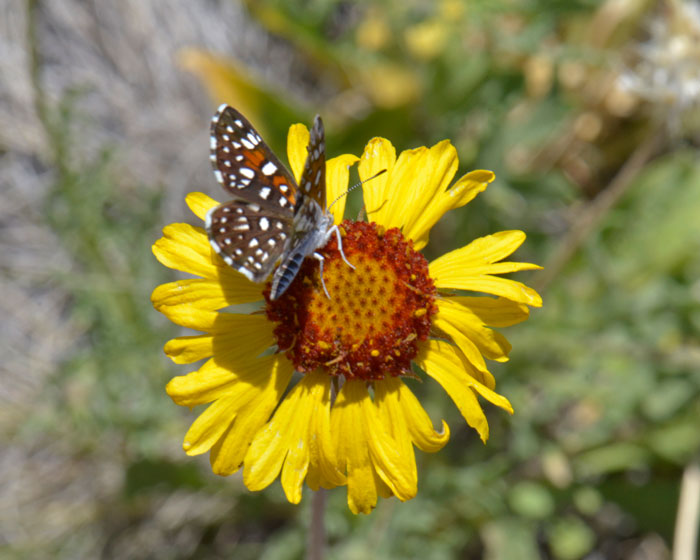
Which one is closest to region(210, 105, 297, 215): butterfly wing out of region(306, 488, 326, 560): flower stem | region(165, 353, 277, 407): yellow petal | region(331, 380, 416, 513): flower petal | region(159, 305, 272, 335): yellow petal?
region(159, 305, 272, 335): yellow petal

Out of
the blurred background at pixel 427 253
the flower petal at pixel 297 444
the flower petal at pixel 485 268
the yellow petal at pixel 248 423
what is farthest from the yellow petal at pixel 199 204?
the blurred background at pixel 427 253

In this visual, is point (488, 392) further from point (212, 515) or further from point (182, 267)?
point (212, 515)

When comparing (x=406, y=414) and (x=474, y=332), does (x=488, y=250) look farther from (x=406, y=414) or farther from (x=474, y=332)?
(x=406, y=414)

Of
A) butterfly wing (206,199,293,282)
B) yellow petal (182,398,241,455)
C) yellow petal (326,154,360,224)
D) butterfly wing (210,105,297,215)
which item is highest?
butterfly wing (210,105,297,215)

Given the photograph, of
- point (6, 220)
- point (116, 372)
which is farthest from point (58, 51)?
point (116, 372)

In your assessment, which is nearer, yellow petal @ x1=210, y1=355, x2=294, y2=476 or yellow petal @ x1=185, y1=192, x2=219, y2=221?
yellow petal @ x1=210, y1=355, x2=294, y2=476

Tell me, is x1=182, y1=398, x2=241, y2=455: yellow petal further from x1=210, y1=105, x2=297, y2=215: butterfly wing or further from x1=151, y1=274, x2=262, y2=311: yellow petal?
x1=210, y1=105, x2=297, y2=215: butterfly wing

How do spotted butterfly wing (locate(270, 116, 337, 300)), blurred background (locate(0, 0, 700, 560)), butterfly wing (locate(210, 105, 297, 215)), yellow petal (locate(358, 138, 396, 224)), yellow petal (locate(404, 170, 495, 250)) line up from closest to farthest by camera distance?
1. spotted butterfly wing (locate(270, 116, 337, 300))
2. butterfly wing (locate(210, 105, 297, 215))
3. yellow petal (locate(404, 170, 495, 250))
4. yellow petal (locate(358, 138, 396, 224))
5. blurred background (locate(0, 0, 700, 560))

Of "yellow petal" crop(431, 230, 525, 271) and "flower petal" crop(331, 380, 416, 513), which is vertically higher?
"yellow petal" crop(431, 230, 525, 271)
